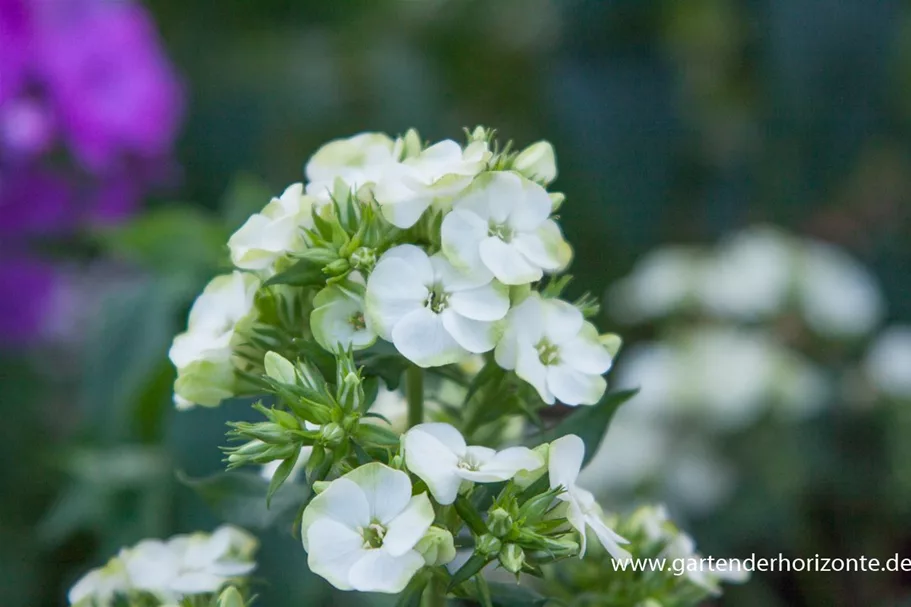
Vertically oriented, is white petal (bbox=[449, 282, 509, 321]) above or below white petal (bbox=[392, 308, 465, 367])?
above

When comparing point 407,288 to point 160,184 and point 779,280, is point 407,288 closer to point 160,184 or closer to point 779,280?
point 160,184

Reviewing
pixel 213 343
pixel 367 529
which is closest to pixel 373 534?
pixel 367 529

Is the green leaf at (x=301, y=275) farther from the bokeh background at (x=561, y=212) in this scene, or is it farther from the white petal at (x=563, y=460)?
the bokeh background at (x=561, y=212)

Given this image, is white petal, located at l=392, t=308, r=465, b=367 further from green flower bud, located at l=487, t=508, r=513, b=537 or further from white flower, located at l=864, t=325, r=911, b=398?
white flower, located at l=864, t=325, r=911, b=398

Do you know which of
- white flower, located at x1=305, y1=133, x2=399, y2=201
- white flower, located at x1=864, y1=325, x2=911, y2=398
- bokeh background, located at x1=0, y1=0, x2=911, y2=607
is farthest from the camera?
white flower, located at x1=864, y1=325, x2=911, y2=398

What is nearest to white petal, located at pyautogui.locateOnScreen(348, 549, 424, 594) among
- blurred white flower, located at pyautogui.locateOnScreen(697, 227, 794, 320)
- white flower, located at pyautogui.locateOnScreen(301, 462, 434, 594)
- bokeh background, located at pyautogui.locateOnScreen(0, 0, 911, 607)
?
white flower, located at pyautogui.locateOnScreen(301, 462, 434, 594)

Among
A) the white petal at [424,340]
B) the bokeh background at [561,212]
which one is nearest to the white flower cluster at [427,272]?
the white petal at [424,340]

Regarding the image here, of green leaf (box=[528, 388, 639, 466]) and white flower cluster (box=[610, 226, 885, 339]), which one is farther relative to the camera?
white flower cluster (box=[610, 226, 885, 339])
